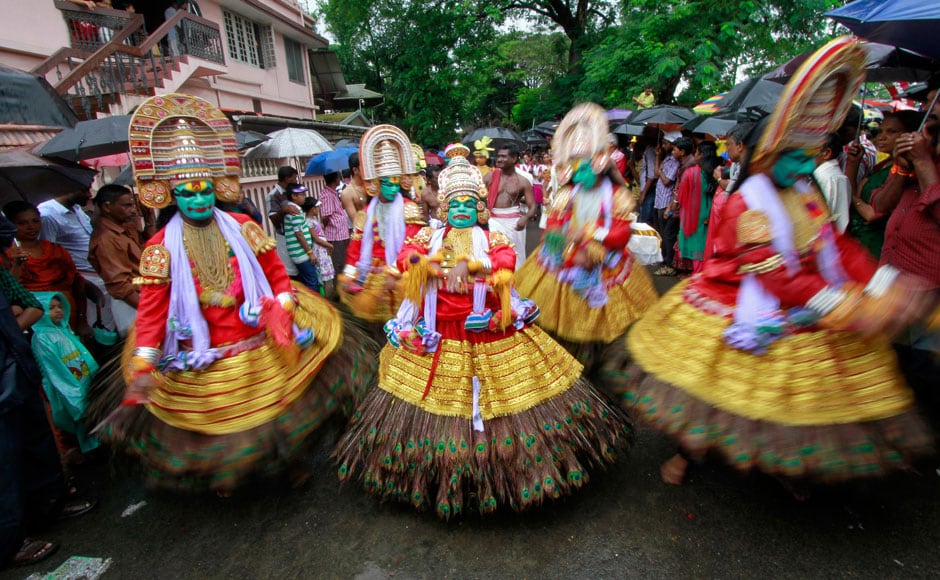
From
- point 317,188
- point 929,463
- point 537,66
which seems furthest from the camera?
point 537,66

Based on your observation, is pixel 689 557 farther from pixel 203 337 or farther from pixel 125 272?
pixel 125 272

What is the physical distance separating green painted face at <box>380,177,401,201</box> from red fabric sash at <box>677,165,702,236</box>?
4.06m

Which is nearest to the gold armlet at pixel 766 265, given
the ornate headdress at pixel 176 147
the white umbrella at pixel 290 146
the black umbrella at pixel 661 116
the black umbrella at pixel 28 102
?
the ornate headdress at pixel 176 147

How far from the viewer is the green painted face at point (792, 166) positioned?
91.8 inches

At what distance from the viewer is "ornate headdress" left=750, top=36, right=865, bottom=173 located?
7.09 feet

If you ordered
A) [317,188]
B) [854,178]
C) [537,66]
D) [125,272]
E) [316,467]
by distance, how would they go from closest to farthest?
[316,467], [125,272], [854,178], [317,188], [537,66]

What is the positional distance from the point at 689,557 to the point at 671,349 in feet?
3.38

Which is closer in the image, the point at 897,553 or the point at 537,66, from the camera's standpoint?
the point at 897,553

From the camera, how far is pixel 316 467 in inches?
138

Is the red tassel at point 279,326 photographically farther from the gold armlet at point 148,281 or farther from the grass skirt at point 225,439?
the gold armlet at point 148,281

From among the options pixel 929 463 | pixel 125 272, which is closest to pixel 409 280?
pixel 125 272

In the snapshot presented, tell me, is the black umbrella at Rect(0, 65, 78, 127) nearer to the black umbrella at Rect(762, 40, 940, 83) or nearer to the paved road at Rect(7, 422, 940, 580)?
the paved road at Rect(7, 422, 940, 580)

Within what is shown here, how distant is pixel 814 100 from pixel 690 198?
4.60m

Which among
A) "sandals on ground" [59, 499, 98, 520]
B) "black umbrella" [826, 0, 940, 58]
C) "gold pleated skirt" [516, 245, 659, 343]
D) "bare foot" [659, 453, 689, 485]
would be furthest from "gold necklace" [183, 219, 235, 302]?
"black umbrella" [826, 0, 940, 58]
